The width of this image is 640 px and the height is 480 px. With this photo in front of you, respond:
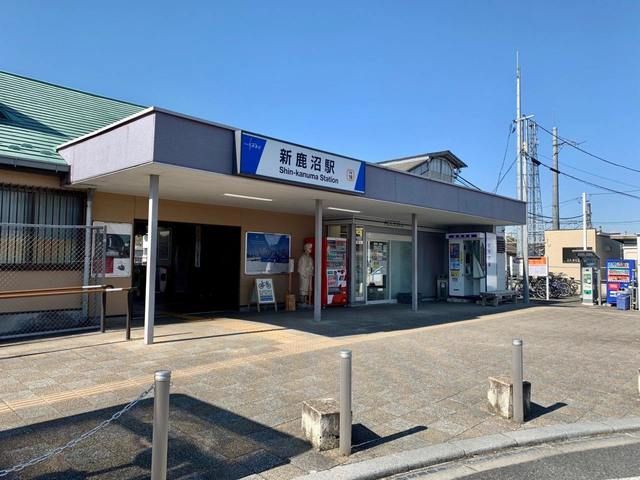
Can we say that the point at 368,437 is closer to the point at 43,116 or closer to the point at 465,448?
the point at 465,448

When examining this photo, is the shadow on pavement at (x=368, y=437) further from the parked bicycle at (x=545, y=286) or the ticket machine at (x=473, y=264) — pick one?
the parked bicycle at (x=545, y=286)

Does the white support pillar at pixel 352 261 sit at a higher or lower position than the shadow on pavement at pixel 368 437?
higher

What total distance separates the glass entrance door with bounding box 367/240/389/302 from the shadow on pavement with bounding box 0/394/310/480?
435 inches

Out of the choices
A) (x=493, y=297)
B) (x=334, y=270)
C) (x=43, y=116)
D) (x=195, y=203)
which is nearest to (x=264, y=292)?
(x=334, y=270)

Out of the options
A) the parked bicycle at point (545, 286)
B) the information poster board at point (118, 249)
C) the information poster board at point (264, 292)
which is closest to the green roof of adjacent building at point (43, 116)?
the information poster board at point (118, 249)

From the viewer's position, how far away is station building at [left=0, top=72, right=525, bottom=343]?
771 centimetres

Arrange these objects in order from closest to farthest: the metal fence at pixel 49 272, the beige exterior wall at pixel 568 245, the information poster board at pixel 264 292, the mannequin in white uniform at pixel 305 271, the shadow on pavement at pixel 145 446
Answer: the shadow on pavement at pixel 145 446
the metal fence at pixel 49 272
the information poster board at pixel 264 292
the mannequin in white uniform at pixel 305 271
the beige exterior wall at pixel 568 245

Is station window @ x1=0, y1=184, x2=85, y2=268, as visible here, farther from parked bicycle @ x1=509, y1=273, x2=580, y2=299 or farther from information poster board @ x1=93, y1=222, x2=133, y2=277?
parked bicycle @ x1=509, y1=273, x2=580, y2=299

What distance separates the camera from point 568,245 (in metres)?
27.7

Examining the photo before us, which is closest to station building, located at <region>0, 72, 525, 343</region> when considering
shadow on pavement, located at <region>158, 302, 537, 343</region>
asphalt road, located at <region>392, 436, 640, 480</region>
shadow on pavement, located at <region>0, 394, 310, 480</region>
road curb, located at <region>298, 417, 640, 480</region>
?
shadow on pavement, located at <region>158, 302, 537, 343</region>

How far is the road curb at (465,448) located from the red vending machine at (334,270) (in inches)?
373

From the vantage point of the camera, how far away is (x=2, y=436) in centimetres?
407

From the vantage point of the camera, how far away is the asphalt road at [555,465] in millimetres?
3789

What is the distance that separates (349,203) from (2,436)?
8.77m
